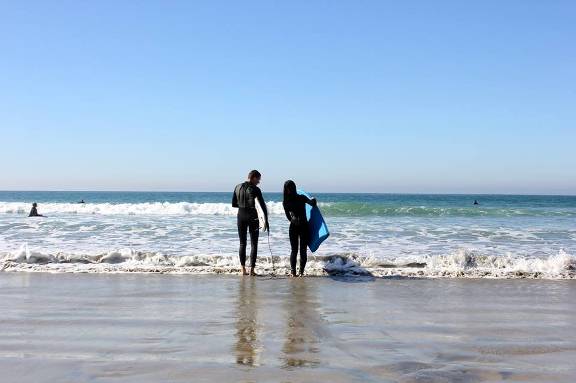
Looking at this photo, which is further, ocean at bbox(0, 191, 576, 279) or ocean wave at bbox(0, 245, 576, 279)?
ocean at bbox(0, 191, 576, 279)

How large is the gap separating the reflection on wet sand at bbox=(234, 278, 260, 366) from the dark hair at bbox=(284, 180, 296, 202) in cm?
211

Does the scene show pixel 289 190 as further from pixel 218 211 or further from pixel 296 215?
pixel 218 211

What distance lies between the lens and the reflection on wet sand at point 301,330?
4.05 meters

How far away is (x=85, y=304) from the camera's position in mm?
6254

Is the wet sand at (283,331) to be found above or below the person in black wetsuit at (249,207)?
below

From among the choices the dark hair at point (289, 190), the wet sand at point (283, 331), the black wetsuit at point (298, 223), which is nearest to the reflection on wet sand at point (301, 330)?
the wet sand at point (283, 331)

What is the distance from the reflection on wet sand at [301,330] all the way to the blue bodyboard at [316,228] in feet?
7.35

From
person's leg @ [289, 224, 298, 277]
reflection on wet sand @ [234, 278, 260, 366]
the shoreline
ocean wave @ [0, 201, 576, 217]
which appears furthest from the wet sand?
ocean wave @ [0, 201, 576, 217]

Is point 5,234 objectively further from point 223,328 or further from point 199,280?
point 223,328

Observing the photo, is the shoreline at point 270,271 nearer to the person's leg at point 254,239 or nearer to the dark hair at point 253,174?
the person's leg at point 254,239

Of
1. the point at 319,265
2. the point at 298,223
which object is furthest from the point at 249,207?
the point at 319,265

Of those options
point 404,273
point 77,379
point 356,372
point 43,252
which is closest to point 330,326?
point 356,372

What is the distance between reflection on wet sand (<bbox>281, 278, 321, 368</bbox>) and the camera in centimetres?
405

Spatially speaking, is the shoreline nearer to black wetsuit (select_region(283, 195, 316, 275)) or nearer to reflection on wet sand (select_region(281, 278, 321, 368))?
black wetsuit (select_region(283, 195, 316, 275))
